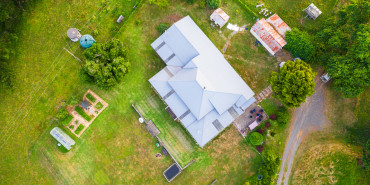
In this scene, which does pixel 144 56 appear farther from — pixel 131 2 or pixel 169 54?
pixel 131 2

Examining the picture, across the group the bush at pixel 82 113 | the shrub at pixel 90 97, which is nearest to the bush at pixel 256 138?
the shrub at pixel 90 97

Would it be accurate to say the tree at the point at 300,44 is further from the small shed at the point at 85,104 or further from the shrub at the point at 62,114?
the shrub at the point at 62,114

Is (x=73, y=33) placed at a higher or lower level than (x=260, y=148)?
higher

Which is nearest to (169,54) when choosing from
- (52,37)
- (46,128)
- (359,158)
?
(52,37)

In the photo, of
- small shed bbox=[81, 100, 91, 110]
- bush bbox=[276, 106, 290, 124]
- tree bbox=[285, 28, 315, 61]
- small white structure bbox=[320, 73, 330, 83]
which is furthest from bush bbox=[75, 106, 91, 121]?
small white structure bbox=[320, 73, 330, 83]

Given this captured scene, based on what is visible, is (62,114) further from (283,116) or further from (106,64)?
(283,116)

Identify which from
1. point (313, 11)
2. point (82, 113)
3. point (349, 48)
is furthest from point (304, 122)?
point (82, 113)
